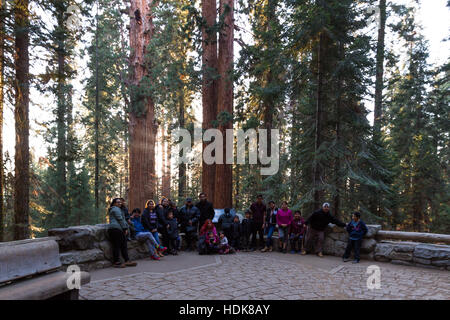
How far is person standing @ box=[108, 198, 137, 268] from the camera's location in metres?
6.88

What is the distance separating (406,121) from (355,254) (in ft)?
50.1

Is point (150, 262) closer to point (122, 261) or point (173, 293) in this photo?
point (122, 261)

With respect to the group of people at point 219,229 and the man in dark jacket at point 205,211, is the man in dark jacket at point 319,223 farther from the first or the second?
the man in dark jacket at point 205,211

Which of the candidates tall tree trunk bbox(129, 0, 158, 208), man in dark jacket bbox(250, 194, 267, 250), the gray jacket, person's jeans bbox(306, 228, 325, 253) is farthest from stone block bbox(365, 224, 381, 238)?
tall tree trunk bbox(129, 0, 158, 208)

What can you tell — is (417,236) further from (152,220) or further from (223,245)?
(152,220)

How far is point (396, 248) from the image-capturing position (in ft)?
25.3

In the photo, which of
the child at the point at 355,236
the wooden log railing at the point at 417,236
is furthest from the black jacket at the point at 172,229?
the wooden log railing at the point at 417,236

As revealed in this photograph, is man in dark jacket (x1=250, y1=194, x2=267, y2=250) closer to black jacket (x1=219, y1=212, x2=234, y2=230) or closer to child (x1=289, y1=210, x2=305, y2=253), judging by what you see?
black jacket (x1=219, y1=212, x2=234, y2=230)

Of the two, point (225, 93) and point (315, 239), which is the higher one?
point (225, 93)

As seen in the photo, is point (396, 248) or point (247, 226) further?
point (247, 226)

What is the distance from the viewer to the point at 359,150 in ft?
32.7

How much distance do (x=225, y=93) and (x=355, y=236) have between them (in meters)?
6.57

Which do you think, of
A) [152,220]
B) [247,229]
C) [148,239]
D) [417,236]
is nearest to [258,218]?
[247,229]
